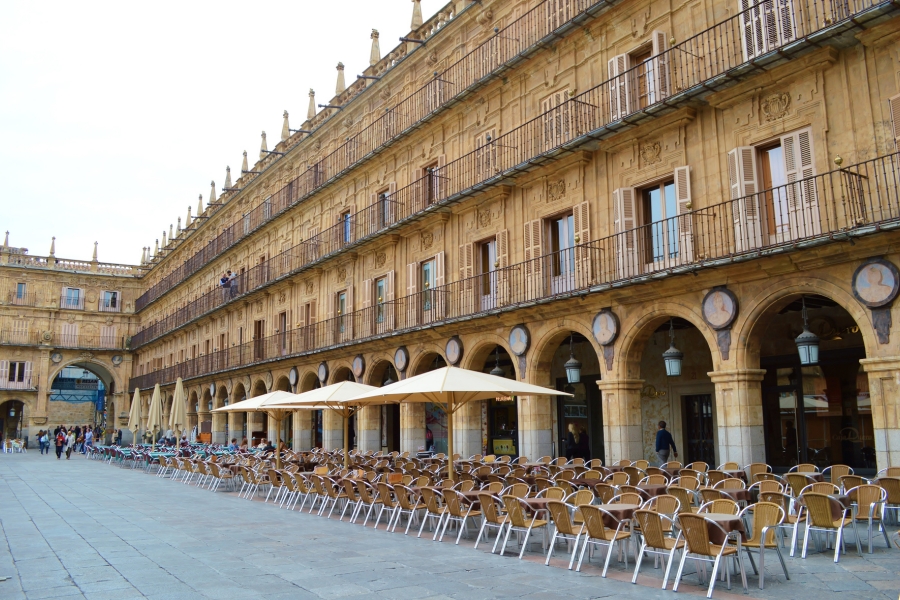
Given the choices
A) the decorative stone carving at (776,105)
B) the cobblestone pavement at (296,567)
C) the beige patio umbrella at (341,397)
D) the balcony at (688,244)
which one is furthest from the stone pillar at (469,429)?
the decorative stone carving at (776,105)

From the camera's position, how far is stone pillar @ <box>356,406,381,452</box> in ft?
79.3

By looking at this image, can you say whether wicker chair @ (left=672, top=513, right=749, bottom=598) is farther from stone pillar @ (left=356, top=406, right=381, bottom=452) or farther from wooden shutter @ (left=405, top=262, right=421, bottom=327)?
stone pillar @ (left=356, top=406, right=381, bottom=452)

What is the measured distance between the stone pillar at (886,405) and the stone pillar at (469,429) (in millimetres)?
10069

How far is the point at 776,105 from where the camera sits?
1299cm

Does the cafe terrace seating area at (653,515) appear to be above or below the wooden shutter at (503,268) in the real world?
below

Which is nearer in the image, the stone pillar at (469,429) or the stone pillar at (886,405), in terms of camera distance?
the stone pillar at (886,405)

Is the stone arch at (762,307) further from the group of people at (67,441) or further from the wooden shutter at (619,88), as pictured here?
the group of people at (67,441)

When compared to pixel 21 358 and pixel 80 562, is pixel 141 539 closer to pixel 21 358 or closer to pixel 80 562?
pixel 80 562

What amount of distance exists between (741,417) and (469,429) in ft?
26.7

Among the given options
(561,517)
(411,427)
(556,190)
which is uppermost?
(556,190)

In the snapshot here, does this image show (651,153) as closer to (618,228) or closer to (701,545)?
(618,228)

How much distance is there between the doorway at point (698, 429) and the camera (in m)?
16.8

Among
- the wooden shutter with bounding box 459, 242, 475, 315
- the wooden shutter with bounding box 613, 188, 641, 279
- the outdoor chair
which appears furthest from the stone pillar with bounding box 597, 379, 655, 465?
the outdoor chair

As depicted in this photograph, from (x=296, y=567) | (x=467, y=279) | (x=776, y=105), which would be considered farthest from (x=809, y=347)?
(x=467, y=279)
